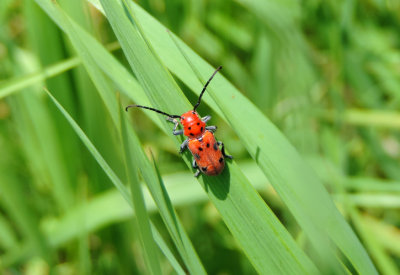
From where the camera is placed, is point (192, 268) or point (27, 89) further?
point (27, 89)

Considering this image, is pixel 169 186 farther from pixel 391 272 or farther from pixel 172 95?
pixel 391 272

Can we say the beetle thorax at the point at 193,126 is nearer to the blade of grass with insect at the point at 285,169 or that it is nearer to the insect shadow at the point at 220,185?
the blade of grass with insect at the point at 285,169

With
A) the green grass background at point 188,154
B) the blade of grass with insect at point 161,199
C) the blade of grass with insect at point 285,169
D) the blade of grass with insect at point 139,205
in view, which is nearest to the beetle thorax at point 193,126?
the green grass background at point 188,154

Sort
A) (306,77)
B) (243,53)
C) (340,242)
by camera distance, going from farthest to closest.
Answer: (243,53)
(306,77)
(340,242)

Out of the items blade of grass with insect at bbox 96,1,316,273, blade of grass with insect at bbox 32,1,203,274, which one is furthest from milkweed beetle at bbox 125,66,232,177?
blade of grass with insect at bbox 32,1,203,274

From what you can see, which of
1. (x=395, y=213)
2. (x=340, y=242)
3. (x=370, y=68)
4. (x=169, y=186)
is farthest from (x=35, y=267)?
(x=370, y=68)

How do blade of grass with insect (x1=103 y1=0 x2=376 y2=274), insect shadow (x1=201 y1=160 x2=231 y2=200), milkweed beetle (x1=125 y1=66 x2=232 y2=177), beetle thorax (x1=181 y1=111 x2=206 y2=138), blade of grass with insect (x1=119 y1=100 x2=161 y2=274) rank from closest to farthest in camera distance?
1. blade of grass with insect (x1=119 y1=100 x2=161 y2=274)
2. blade of grass with insect (x1=103 y1=0 x2=376 y2=274)
3. insect shadow (x1=201 y1=160 x2=231 y2=200)
4. milkweed beetle (x1=125 y1=66 x2=232 y2=177)
5. beetle thorax (x1=181 y1=111 x2=206 y2=138)

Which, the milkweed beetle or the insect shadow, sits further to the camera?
the milkweed beetle

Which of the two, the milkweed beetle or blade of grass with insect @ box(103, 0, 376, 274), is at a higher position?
the milkweed beetle

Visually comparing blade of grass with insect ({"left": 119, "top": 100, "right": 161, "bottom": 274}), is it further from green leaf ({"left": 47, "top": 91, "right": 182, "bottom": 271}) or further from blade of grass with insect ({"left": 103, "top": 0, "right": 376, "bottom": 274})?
blade of grass with insect ({"left": 103, "top": 0, "right": 376, "bottom": 274})
